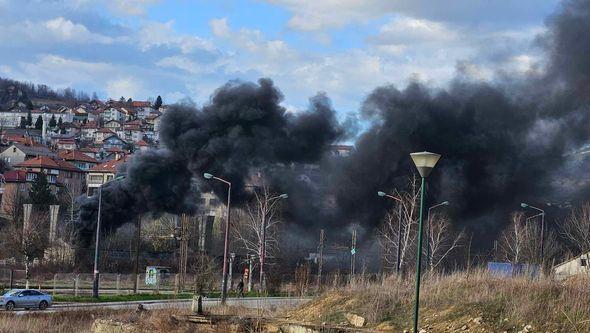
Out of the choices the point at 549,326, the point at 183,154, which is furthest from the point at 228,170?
the point at 549,326

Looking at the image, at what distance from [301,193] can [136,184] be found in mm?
14013

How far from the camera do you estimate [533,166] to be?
65750mm

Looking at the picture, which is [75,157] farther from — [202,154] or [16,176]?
[202,154]

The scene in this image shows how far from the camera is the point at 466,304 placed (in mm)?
18016

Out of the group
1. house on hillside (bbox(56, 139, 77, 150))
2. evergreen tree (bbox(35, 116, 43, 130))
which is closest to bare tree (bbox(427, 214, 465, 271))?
house on hillside (bbox(56, 139, 77, 150))

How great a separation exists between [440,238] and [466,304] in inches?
1414

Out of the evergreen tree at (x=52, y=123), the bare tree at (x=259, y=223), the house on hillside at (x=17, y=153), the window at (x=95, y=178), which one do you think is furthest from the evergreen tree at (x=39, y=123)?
the bare tree at (x=259, y=223)

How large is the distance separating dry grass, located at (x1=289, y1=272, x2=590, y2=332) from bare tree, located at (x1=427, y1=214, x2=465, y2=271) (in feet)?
84.4

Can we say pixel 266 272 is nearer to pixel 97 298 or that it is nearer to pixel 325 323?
pixel 97 298

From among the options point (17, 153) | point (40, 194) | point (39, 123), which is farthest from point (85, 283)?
point (39, 123)

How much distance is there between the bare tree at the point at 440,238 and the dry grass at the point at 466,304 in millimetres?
25739

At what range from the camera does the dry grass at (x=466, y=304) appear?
1622 centimetres

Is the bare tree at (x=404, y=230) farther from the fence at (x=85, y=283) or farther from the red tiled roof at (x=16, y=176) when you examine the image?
the red tiled roof at (x=16, y=176)

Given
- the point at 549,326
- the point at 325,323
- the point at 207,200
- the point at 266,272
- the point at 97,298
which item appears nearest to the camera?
the point at 549,326
